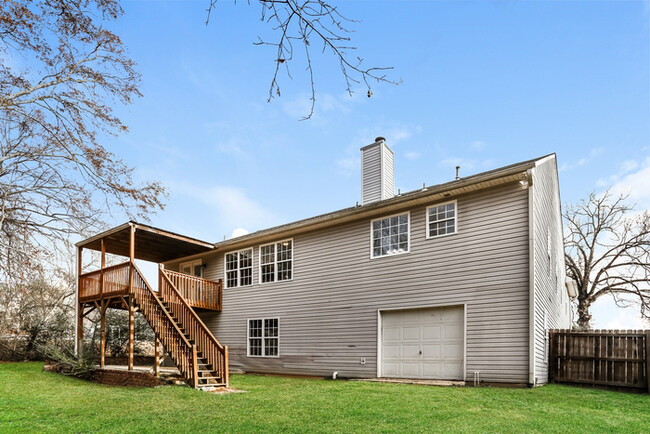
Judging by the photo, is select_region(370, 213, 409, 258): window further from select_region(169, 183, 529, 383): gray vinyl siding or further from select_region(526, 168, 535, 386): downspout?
select_region(526, 168, 535, 386): downspout

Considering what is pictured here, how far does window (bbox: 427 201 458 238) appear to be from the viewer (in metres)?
12.0

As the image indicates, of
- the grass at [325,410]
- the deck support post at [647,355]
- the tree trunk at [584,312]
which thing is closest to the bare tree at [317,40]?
the grass at [325,410]

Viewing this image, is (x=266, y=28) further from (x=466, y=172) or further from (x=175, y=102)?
(x=466, y=172)

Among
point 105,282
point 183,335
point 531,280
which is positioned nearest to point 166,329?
point 183,335

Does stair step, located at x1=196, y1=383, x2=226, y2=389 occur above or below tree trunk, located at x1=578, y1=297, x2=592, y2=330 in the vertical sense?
above

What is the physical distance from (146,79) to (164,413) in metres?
5.89

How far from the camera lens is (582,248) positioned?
28891 millimetres

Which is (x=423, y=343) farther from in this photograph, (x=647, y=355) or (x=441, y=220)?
(x=647, y=355)

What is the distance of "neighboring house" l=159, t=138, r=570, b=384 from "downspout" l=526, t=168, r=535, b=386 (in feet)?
0.08

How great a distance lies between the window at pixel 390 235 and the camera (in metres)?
12.9

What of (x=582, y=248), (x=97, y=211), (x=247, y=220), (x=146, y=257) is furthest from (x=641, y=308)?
(x=97, y=211)

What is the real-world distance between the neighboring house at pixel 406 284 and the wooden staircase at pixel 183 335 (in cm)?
400

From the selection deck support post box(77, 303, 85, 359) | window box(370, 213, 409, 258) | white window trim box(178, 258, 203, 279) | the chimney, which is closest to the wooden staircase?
deck support post box(77, 303, 85, 359)

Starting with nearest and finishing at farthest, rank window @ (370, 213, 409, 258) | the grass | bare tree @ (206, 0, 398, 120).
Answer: bare tree @ (206, 0, 398, 120) < the grass < window @ (370, 213, 409, 258)
